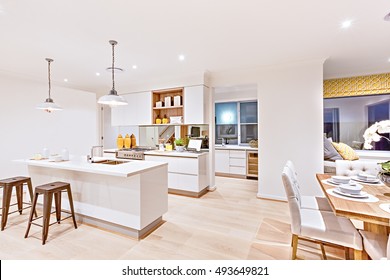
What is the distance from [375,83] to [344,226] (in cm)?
375

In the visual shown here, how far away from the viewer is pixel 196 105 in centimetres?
400

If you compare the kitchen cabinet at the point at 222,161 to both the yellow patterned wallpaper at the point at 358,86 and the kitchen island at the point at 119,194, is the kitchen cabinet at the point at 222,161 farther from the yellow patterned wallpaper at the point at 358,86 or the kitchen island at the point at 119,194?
the kitchen island at the point at 119,194

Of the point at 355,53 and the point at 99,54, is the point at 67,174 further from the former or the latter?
the point at 355,53

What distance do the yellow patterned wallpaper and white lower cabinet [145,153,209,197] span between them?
→ 3.12 meters

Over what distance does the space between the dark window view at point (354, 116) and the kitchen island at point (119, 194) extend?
159 inches

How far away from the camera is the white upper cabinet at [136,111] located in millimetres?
4559

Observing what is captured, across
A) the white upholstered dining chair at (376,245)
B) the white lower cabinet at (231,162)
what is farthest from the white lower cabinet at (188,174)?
the white upholstered dining chair at (376,245)

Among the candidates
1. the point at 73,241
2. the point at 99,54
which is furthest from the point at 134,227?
the point at 99,54

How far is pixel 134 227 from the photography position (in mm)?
2299

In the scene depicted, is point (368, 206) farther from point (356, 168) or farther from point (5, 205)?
point (5, 205)

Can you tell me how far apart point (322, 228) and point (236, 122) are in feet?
14.7

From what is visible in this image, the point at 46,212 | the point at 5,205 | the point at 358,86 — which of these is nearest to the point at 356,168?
the point at 358,86

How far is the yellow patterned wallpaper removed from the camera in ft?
12.6

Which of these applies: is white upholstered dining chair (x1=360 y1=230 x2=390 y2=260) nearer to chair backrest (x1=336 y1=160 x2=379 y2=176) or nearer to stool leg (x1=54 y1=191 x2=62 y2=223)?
chair backrest (x1=336 y1=160 x2=379 y2=176)
